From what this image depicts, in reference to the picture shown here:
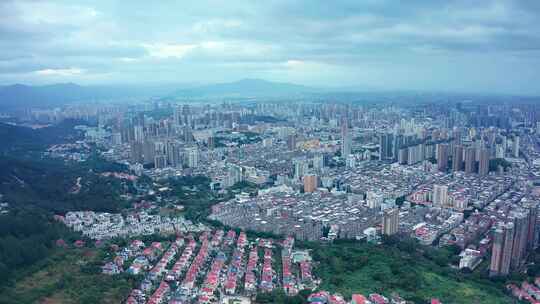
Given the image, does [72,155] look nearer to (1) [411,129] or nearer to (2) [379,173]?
(2) [379,173]


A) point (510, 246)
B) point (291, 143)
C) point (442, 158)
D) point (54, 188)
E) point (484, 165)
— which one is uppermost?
point (291, 143)

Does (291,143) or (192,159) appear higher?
(291,143)

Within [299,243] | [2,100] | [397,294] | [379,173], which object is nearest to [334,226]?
[299,243]

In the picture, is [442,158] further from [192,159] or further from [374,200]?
[192,159]

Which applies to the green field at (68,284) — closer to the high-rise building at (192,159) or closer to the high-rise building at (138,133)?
the high-rise building at (192,159)

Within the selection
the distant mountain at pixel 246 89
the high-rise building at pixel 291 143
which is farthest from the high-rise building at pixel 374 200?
the distant mountain at pixel 246 89

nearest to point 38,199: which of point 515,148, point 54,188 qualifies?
point 54,188
